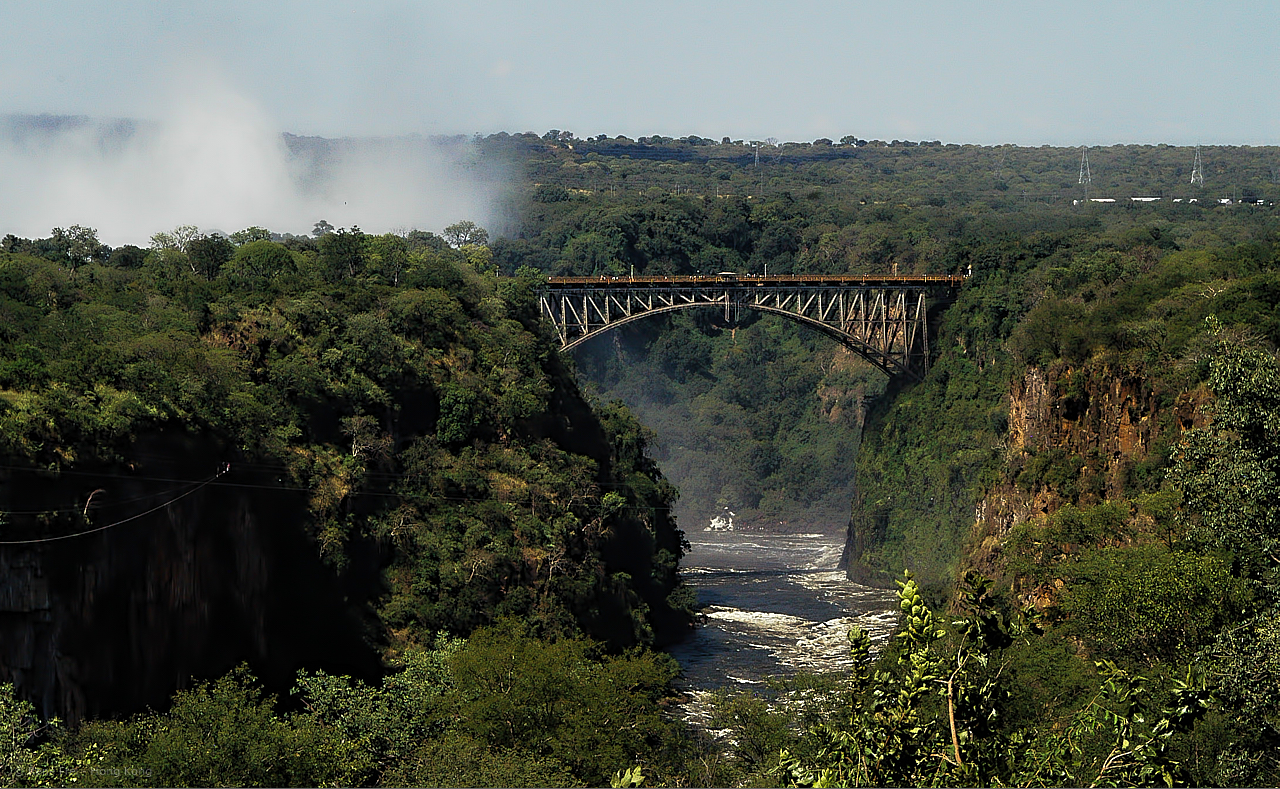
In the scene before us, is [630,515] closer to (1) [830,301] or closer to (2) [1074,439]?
(2) [1074,439]

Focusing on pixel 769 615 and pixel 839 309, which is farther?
pixel 839 309

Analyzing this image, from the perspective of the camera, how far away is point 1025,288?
95.9 m

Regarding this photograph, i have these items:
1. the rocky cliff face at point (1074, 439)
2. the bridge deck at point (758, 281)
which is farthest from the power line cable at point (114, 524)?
the bridge deck at point (758, 281)

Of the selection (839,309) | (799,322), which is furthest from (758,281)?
(839,309)

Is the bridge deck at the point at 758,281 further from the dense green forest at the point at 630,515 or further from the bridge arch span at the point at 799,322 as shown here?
the dense green forest at the point at 630,515

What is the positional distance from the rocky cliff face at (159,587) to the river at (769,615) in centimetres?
1479

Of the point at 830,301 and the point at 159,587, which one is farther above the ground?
the point at 830,301

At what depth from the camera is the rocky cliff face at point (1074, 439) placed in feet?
181

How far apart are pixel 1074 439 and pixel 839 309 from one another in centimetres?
3989

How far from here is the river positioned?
70.4m

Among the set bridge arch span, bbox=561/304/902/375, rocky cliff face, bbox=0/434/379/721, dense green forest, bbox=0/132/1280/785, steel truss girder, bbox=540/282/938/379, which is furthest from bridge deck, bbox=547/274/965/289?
rocky cliff face, bbox=0/434/379/721

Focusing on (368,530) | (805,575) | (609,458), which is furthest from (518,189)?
(368,530)

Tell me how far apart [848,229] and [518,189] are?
57510mm

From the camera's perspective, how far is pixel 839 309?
Answer: 10138 centimetres
